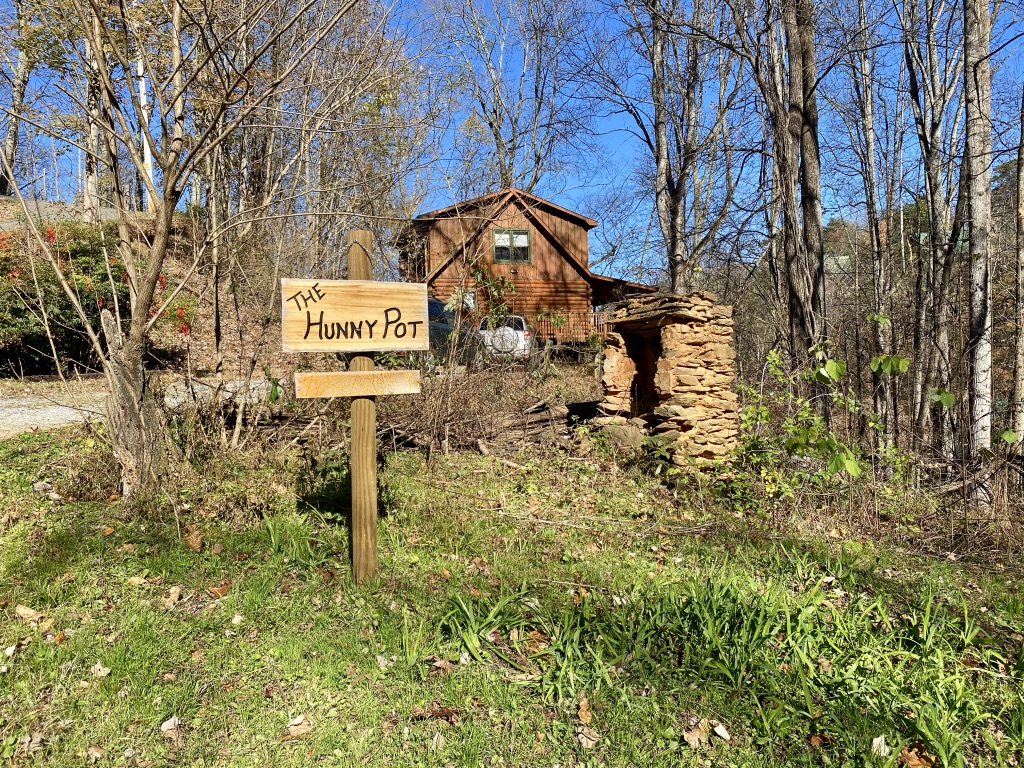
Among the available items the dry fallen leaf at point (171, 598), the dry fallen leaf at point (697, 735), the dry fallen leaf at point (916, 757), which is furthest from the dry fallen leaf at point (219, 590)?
the dry fallen leaf at point (916, 757)

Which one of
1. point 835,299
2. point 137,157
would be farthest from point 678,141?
point 137,157

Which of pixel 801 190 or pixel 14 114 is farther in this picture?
pixel 801 190

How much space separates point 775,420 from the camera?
739 centimetres

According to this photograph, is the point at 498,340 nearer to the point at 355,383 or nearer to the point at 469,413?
the point at 469,413

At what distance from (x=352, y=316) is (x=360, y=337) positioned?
13 centimetres

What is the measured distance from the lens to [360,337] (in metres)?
3.44

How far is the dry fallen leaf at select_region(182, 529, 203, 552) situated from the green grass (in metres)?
0.03

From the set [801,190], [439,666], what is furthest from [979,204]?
[439,666]

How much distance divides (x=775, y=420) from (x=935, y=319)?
2.49 meters

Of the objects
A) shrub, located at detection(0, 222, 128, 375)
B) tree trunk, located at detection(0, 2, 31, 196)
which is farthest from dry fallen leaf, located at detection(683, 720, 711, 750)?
shrub, located at detection(0, 222, 128, 375)

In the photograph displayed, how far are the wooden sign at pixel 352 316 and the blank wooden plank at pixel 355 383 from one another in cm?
15

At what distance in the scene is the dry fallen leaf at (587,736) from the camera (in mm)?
2634

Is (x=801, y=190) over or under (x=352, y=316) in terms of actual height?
over

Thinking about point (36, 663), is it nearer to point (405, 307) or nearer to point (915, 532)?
point (405, 307)
